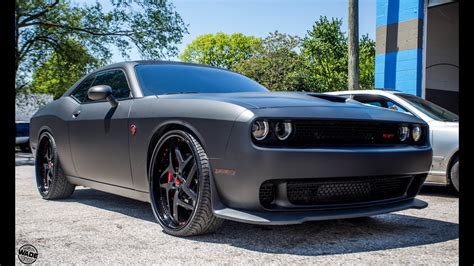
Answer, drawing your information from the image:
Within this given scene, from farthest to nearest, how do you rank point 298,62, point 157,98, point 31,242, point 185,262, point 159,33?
point 298,62, point 159,33, point 157,98, point 31,242, point 185,262

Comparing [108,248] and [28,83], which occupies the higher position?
[28,83]

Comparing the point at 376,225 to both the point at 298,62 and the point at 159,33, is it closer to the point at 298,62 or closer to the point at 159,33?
the point at 159,33

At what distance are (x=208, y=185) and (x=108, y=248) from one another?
727mm

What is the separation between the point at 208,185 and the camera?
3.11 meters

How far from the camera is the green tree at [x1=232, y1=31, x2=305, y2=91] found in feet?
94.1

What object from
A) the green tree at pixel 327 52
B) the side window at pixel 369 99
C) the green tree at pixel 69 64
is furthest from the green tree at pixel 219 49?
the side window at pixel 369 99

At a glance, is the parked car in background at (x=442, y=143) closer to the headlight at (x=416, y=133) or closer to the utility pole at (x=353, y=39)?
the headlight at (x=416, y=133)

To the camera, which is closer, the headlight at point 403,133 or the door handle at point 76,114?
the headlight at point 403,133

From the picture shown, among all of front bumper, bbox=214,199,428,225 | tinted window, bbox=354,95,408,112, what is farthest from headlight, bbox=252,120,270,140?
tinted window, bbox=354,95,408,112

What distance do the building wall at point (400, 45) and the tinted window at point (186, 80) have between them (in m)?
8.09

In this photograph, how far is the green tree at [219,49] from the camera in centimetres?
5506

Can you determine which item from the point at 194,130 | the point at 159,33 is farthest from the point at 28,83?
the point at 194,130

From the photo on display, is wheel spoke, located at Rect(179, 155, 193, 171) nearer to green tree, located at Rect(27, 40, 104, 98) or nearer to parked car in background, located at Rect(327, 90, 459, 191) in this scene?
parked car in background, located at Rect(327, 90, 459, 191)

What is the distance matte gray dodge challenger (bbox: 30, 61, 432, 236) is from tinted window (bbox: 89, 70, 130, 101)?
0.06 ft
